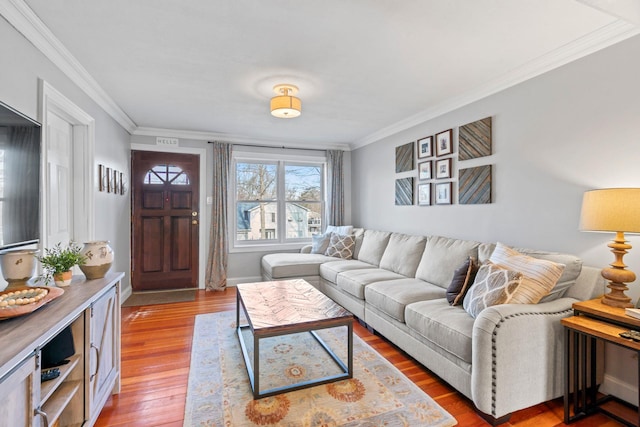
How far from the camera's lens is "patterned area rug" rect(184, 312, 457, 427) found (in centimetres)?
176

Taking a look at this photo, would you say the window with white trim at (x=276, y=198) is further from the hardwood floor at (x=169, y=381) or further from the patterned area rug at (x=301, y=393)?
the patterned area rug at (x=301, y=393)

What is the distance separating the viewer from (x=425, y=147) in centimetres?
366

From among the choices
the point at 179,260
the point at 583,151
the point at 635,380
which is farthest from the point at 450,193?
the point at 179,260

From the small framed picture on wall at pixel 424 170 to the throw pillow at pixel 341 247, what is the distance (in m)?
1.40

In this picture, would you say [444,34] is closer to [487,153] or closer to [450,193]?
[487,153]

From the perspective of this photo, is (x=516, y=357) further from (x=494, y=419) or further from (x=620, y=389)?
(x=620, y=389)

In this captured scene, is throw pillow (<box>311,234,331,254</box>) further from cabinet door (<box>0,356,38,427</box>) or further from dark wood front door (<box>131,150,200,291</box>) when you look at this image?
cabinet door (<box>0,356,38,427</box>)

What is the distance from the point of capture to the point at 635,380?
1.88m

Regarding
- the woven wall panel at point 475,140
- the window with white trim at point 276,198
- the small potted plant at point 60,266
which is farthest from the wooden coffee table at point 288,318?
the window with white trim at point 276,198

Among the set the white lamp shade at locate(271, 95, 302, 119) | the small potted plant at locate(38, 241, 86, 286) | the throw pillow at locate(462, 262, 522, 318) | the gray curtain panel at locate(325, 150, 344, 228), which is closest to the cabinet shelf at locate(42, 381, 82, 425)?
the small potted plant at locate(38, 241, 86, 286)

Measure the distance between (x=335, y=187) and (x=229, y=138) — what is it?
74.8 inches

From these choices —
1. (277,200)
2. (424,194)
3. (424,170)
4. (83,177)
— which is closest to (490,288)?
(424,194)

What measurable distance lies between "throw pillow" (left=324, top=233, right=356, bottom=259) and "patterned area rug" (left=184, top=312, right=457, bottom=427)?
1821mm

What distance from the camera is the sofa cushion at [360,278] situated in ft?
10.4
